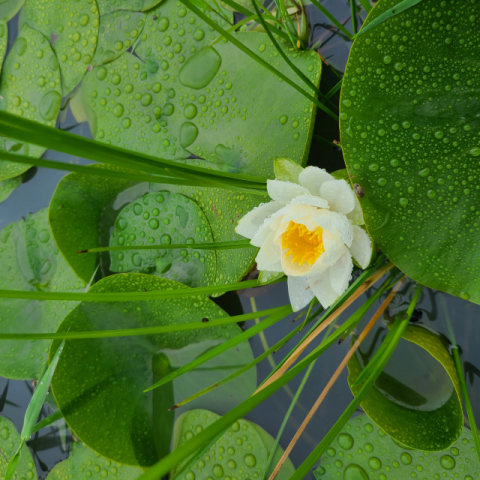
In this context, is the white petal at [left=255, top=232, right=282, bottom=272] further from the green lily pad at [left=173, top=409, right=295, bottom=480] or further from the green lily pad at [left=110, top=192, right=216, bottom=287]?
the green lily pad at [left=173, top=409, right=295, bottom=480]

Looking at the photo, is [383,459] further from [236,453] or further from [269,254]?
[269,254]

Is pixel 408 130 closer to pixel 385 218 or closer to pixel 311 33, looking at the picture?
pixel 385 218

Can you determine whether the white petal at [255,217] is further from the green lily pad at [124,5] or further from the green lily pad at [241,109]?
the green lily pad at [124,5]

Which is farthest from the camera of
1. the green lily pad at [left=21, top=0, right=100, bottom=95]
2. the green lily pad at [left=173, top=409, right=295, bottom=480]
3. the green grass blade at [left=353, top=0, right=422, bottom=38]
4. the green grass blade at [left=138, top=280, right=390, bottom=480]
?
the green lily pad at [left=21, top=0, right=100, bottom=95]

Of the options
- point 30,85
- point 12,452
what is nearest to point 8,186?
point 30,85

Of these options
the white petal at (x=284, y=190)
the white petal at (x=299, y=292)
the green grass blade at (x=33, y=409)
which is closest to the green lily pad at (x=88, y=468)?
the green grass blade at (x=33, y=409)

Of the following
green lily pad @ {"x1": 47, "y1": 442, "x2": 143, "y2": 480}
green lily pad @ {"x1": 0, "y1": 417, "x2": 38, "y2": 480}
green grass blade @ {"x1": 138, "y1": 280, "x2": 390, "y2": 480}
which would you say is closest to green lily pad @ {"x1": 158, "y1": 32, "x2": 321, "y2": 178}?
green grass blade @ {"x1": 138, "y1": 280, "x2": 390, "y2": 480}
